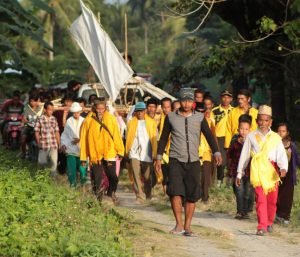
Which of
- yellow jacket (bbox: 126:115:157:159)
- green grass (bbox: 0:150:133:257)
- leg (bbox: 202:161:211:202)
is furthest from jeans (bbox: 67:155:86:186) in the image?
leg (bbox: 202:161:211:202)

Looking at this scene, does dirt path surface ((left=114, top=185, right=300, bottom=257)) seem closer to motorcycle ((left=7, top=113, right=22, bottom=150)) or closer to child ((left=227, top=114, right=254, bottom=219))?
child ((left=227, top=114, right=254, bottom=219))

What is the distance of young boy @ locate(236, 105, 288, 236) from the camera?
39.2 feet

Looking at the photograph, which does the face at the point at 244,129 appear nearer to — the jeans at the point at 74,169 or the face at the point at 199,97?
the face at the point at 199,97

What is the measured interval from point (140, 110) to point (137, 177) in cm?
106

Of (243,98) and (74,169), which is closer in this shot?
(243,98)

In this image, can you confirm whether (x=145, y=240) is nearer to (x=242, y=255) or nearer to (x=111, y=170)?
(x=242, y=255)

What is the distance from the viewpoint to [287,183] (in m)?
13.3

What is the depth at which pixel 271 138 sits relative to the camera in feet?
39.6

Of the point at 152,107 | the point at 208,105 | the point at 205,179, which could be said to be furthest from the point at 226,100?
the point at 205,179

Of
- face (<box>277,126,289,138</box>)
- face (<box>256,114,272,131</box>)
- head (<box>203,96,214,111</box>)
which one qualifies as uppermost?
head (<box>203,96,214,111</box>)

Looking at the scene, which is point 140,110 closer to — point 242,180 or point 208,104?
point 208,104

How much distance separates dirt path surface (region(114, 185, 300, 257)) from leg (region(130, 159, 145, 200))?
4.52ft

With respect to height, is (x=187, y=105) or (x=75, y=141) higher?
(x=187, y=105)

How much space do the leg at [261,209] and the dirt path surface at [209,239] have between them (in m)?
0.16
